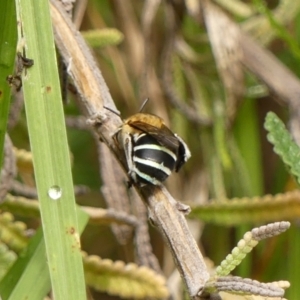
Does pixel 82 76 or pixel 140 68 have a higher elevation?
pixel 140 68

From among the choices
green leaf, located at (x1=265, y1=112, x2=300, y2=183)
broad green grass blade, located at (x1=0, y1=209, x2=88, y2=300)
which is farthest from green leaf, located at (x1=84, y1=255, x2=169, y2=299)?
green leaf, located at (x1=265, y1=112, x2=300, y2=183)

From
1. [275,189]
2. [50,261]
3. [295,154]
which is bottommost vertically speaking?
[50,261]

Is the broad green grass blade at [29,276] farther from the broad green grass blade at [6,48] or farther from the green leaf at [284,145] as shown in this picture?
the green leaf at [284,145]

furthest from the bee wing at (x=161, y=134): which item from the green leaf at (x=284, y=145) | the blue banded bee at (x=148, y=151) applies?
the green leaf at (x=284, y=145)

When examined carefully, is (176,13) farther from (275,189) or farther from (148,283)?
(148,283)

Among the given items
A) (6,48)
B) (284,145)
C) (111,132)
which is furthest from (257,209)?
(6,48)

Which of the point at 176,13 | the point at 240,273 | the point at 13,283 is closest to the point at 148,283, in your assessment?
the point at 13,283
